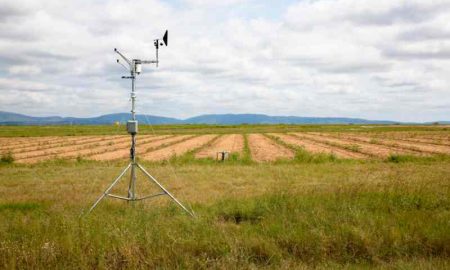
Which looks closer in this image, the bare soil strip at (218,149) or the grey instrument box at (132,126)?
the grey instrument box at (132,126)

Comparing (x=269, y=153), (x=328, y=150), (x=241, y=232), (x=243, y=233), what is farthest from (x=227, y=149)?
(x=243, y=233)

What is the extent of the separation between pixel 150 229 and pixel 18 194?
7.31 meters

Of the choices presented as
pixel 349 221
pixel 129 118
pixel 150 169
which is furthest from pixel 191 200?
pixel 150 169

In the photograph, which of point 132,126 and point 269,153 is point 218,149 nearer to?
point 269,153

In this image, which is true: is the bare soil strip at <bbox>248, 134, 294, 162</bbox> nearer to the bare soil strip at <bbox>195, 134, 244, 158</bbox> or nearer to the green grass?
the bare soil strip at <bbox>195, 134, 244, 158</bbox>

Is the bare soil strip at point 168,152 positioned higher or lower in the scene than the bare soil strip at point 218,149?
lower

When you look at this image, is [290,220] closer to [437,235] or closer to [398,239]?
[398,239]

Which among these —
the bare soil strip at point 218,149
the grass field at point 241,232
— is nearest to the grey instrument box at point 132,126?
the grass field at point 241,232

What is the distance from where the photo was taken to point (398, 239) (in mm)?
6520

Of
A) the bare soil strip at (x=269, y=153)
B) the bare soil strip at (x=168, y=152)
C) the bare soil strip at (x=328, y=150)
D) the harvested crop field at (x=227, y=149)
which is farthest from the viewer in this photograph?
the harvested crop field at (x=227, y=149)

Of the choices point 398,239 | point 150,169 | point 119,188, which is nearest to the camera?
point 398,239

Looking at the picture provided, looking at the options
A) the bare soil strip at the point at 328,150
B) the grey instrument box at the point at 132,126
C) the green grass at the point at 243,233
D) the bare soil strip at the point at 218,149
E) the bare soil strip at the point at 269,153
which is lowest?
the bare soil strip at the point at 218,149

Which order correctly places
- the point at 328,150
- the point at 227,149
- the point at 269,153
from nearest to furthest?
the point at 269,153 → the point at 328,150 → the point at 227,149

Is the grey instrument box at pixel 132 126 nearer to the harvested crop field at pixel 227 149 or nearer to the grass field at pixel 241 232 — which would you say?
the grass field at pixel 241 232
